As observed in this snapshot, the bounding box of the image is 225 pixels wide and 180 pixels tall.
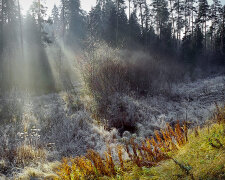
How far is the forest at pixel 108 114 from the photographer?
111 inches

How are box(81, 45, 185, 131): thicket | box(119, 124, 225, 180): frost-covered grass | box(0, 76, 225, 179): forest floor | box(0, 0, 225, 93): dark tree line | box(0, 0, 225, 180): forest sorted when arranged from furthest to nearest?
box(0, 0, 225, 93): dark tree line, box(81, 45, 185, 131): thicket, box(0, 76, 225, 179): forest floor, box(0, 0, 225, 180): forest, box(119, 124, 225, 180): frost-covered grass

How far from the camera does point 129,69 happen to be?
37.3ft

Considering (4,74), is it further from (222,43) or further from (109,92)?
(222,43)

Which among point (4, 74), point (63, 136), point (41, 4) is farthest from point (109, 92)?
point (41, 4)

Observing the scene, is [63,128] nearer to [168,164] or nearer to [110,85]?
[110,85]

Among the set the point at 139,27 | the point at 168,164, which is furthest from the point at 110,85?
the point at 139,27

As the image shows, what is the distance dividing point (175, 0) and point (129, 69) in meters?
24.3

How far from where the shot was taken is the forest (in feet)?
9.22

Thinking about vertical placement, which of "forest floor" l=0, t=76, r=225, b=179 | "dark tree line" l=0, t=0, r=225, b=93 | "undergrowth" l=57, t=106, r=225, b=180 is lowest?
"forest floor" l=0, t=76, r=225, b=179

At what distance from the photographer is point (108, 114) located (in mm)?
7324

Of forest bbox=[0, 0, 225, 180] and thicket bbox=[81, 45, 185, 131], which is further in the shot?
thicket bbox=[81, 45, 185, 131]

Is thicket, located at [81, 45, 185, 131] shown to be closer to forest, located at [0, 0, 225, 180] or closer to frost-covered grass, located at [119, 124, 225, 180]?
forest, located at [0, 0, 225, 180]

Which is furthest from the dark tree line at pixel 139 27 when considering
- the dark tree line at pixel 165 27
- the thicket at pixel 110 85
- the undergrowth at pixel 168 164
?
the undergrowth at pixel 168 164

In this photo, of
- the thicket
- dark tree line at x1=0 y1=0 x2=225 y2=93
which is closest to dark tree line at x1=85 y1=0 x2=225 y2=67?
dark tree line at x1=0 y1=0 x2=225 y2=93
